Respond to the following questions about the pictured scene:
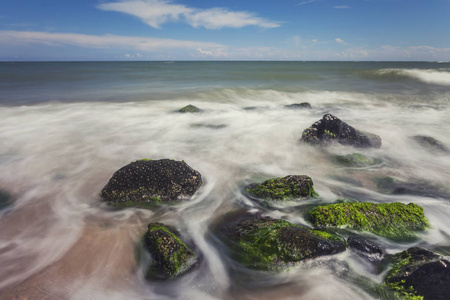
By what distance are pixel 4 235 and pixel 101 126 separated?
22.7 ft

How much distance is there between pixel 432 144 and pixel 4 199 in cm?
1060

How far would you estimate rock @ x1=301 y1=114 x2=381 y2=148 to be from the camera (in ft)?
23.9

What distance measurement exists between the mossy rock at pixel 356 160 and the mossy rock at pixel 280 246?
341cm

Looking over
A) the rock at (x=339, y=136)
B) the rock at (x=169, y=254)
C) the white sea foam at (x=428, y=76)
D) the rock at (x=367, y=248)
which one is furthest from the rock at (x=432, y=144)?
the white sea foam at (x=428, y=76)

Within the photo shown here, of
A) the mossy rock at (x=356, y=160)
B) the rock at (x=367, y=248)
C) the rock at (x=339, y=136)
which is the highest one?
the rock at (x=339, y=136)

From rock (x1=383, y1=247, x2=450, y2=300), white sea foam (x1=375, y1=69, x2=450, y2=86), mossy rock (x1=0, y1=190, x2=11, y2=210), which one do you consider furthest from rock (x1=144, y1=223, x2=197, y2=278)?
white sea foam (x1=375, y1=69, x2=450, y2=86)

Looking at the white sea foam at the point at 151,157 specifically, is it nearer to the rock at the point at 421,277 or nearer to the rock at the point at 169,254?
the rock at the point at 169,254

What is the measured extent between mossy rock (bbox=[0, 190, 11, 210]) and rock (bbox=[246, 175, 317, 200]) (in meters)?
4.45

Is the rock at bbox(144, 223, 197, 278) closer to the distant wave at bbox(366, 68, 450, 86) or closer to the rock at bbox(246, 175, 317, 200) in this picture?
the rock at bbox(246, 175, 317, 200)

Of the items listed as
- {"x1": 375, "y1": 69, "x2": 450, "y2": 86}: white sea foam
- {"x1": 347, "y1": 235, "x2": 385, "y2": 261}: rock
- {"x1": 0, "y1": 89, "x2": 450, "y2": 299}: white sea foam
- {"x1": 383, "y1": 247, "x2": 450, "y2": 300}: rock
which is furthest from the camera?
{"x1": 375, "y1": 69, "x2": 450, "y2": 86}: white sea foam

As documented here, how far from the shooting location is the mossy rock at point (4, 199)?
4.62m

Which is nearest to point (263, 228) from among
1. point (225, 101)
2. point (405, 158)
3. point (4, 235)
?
point (4, 235)

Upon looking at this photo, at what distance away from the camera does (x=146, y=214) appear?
169 inches

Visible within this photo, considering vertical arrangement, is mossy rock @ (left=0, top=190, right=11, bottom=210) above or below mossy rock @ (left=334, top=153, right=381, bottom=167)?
below
